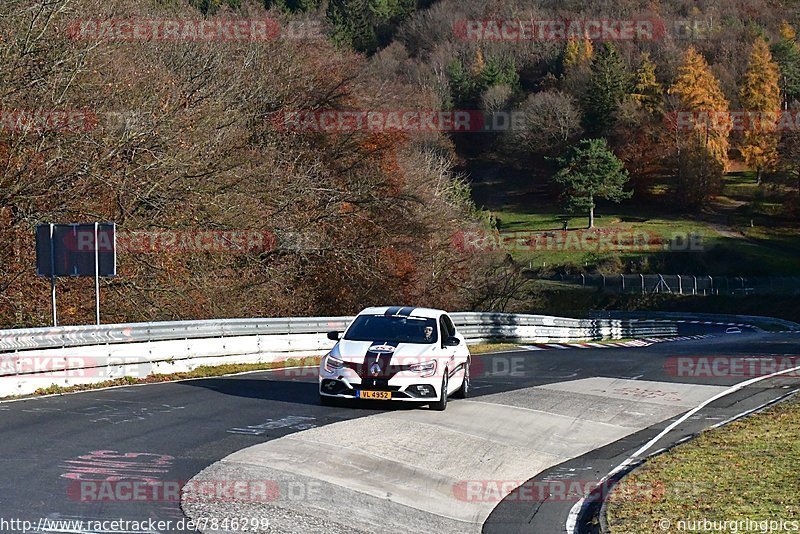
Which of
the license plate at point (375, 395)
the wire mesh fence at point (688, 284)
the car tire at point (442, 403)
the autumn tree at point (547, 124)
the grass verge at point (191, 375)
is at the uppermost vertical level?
the autumn tree at point (547, 124)

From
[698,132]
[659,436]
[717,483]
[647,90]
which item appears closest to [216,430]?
[717,483]

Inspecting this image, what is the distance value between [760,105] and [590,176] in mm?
21269

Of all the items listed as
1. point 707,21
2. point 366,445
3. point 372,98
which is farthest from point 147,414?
point 707,21

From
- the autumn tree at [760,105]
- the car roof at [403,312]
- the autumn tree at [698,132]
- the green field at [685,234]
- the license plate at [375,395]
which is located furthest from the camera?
the autumn tree at [760,105]

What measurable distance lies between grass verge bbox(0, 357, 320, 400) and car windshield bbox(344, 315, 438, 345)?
4635 mm

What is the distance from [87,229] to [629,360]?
48.3ft

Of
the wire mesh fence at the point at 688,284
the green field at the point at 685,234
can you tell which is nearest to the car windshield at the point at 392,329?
the green field at the point at 685,234

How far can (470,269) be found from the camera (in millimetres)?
52969

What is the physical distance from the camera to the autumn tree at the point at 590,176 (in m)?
90.9

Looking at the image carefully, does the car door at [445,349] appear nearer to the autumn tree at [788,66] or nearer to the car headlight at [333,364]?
the car headlight at [333,364]

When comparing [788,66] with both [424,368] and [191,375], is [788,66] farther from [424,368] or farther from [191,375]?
[424,368]

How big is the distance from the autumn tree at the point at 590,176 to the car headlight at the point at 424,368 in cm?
7714

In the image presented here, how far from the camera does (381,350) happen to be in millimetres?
15281

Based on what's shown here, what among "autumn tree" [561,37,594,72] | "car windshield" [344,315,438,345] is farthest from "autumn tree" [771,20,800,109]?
"car windshield" [344,315,438,345]
